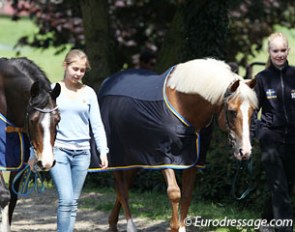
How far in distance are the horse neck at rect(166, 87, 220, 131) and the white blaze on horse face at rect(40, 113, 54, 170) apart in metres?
1.62

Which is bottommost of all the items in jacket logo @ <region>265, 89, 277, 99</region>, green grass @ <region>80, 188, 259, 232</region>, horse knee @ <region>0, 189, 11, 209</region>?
green grass @ <region>80, 188, 259, 232</region>

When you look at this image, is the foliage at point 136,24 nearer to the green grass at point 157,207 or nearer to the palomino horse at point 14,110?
the green grass at point 157,207

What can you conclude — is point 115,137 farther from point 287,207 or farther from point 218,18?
point 218,18

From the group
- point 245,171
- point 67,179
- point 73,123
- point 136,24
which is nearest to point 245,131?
point 73,123

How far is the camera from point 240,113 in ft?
22.1

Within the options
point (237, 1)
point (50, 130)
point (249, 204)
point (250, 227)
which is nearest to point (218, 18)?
point (237, 1)

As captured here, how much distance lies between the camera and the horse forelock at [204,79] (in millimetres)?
7039

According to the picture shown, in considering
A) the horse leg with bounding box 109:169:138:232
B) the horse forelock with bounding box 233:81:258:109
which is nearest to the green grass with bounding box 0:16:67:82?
the horse leg with bounding box 109:169:138:232

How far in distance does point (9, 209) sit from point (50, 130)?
4.96ft

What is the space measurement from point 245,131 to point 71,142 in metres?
1.56

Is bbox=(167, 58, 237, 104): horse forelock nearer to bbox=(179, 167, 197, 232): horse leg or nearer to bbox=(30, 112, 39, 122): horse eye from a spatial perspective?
bbox=(179, 167, 197, 232): horse leg

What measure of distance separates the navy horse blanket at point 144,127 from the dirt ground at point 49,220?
916mm

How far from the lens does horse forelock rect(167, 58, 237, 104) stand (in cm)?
704

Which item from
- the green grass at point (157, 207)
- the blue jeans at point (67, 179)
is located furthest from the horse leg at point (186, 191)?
the blue jeans at point (67, 179)
